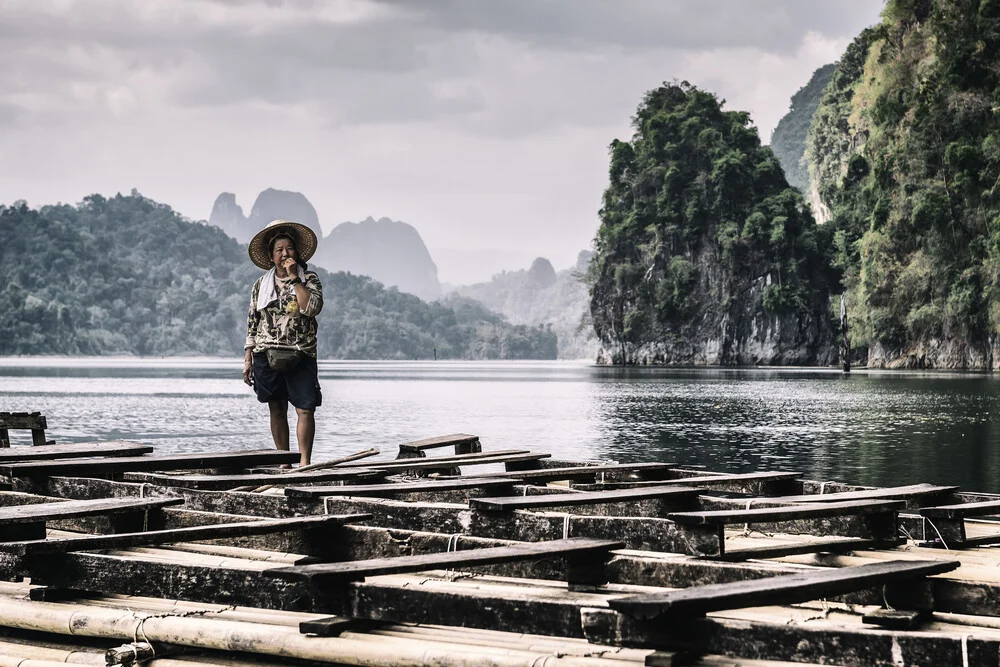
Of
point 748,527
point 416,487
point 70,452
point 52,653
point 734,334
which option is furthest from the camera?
point 734,334

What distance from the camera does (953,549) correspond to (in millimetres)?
4242

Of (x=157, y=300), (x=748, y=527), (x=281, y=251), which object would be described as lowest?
(x=748, y=527)

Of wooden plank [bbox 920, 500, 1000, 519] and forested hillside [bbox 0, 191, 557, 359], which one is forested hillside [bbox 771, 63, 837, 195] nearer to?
forested hillside [bbox 0, 191, 557, 359]

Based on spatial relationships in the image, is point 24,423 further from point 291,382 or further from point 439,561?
point 439,561

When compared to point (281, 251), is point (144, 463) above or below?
below

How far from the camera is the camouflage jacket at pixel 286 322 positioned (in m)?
7.90

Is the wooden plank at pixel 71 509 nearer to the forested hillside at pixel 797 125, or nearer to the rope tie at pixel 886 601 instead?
the rope tie at pixel 886 601

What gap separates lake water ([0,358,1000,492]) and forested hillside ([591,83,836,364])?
122 ft

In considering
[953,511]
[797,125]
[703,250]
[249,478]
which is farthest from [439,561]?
[797,125]

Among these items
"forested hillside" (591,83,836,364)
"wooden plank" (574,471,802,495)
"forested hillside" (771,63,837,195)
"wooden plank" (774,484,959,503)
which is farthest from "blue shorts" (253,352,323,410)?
"forested hillside" (771,63,837,195)

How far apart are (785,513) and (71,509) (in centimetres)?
245

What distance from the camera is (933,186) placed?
1786 inches

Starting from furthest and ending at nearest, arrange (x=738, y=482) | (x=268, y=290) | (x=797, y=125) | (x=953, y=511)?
1. (x=797, y=125)
2. (x=268, y=290)
3. (x=738, y=482)
4. (x=953, y=511)

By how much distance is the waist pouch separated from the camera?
7.89 metres
